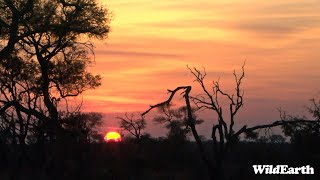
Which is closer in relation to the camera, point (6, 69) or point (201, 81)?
point (201, 81)

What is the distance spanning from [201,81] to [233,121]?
2.22 metres

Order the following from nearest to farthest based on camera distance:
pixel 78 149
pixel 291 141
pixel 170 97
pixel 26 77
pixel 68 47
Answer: pixel 170 97 < pixel 78 149 < pixel 68 47 < pixel 26 77 < pixel 291 141

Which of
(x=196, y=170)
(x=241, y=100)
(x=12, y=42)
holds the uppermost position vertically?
(x=12, y=42)

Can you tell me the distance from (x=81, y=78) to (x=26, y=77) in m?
3.06

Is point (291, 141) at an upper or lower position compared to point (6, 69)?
lower

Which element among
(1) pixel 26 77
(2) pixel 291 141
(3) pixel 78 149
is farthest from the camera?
(2) pixel 291 141

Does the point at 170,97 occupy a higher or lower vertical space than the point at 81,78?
lower

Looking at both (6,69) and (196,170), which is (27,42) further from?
(196,170)

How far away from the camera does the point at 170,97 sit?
24781 mm

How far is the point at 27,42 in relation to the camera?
104ft

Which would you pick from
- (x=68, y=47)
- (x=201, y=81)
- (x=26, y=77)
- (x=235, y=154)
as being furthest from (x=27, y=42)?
(x=235, y=154)

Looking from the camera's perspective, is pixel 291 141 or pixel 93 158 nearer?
pixel 93 158

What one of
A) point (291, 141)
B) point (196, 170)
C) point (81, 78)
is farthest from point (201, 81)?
point (291, 141)

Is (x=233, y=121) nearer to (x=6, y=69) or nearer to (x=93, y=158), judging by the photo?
(x=93, y=158)
